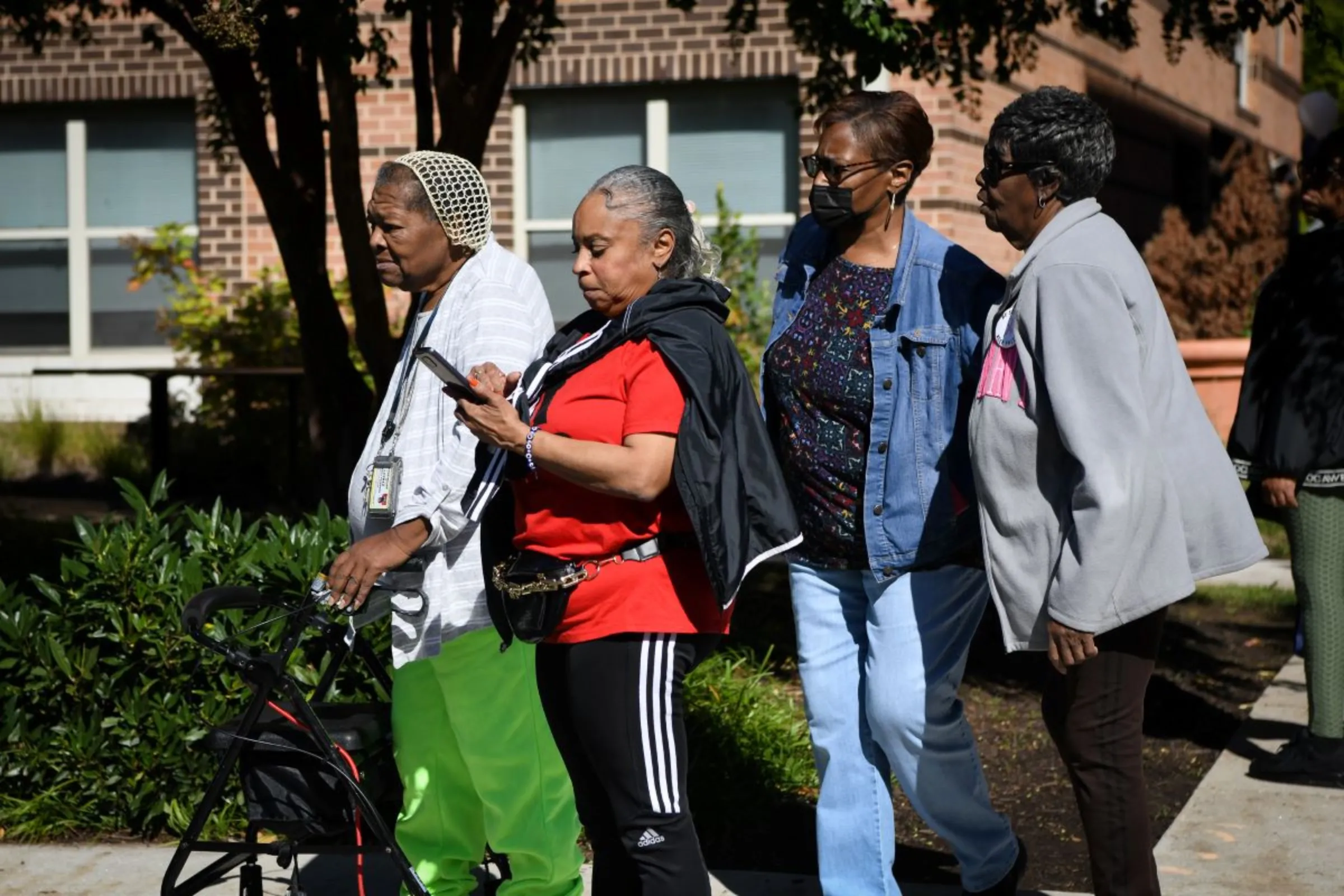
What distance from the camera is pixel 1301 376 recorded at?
18.0 ft

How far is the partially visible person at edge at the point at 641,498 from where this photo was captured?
3336 mm

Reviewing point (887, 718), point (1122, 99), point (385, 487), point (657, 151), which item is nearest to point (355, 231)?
point (385, 487)

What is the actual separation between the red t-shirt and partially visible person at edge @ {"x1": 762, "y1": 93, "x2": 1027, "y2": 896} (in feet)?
1.93

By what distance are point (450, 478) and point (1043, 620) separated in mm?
1297

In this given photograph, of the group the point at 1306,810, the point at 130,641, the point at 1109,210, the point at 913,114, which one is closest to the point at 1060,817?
the point at 1306,810

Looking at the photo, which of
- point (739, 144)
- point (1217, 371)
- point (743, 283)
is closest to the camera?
point (743, 283)

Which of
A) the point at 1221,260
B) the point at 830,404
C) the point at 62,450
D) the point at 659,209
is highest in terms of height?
the point at 1221,260

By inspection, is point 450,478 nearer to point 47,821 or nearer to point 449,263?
point 449,263

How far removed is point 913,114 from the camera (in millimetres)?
3967

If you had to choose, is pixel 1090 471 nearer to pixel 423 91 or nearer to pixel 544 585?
pixel 544 585

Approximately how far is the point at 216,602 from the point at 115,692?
→ 1760 millimetres

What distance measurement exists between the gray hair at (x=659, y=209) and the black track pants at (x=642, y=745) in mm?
777

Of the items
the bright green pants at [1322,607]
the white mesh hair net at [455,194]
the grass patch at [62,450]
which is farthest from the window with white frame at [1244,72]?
the white mesh hair net at [455,194]

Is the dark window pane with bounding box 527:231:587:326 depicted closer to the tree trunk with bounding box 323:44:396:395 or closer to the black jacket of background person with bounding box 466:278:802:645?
→ the tree trunk with bounding box 323:44:396:395
